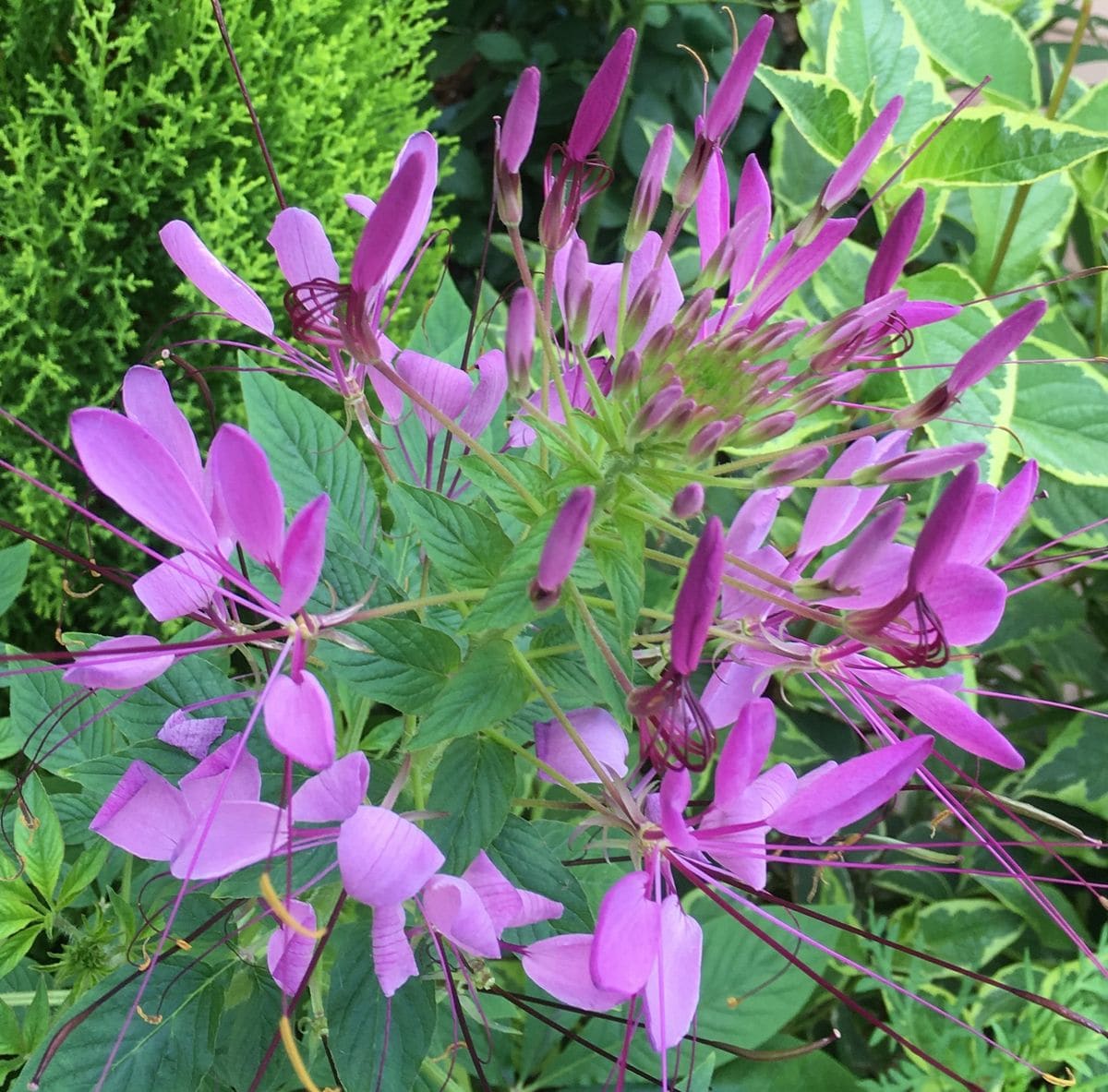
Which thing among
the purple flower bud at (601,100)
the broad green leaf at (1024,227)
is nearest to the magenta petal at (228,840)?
the purple flower bud at (601,100)

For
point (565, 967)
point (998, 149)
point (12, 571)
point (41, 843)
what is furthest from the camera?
point (998, 149)

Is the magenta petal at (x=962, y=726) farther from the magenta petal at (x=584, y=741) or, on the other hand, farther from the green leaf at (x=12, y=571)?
the green leaf at (x=12, y=571)

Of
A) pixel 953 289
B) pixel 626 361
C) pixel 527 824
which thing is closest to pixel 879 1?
pixel 953 289

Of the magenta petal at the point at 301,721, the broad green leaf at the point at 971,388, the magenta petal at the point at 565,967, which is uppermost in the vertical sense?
the magenta petal at the point at 301,721

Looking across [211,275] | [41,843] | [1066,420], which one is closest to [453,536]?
[211,275]

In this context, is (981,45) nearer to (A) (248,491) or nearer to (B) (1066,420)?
(B) (1066,420)

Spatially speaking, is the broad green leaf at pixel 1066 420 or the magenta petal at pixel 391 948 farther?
the broad green leaf at pixel 1066 420

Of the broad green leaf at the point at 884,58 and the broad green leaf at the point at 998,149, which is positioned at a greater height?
the broad green leaf at the point at 884,58
